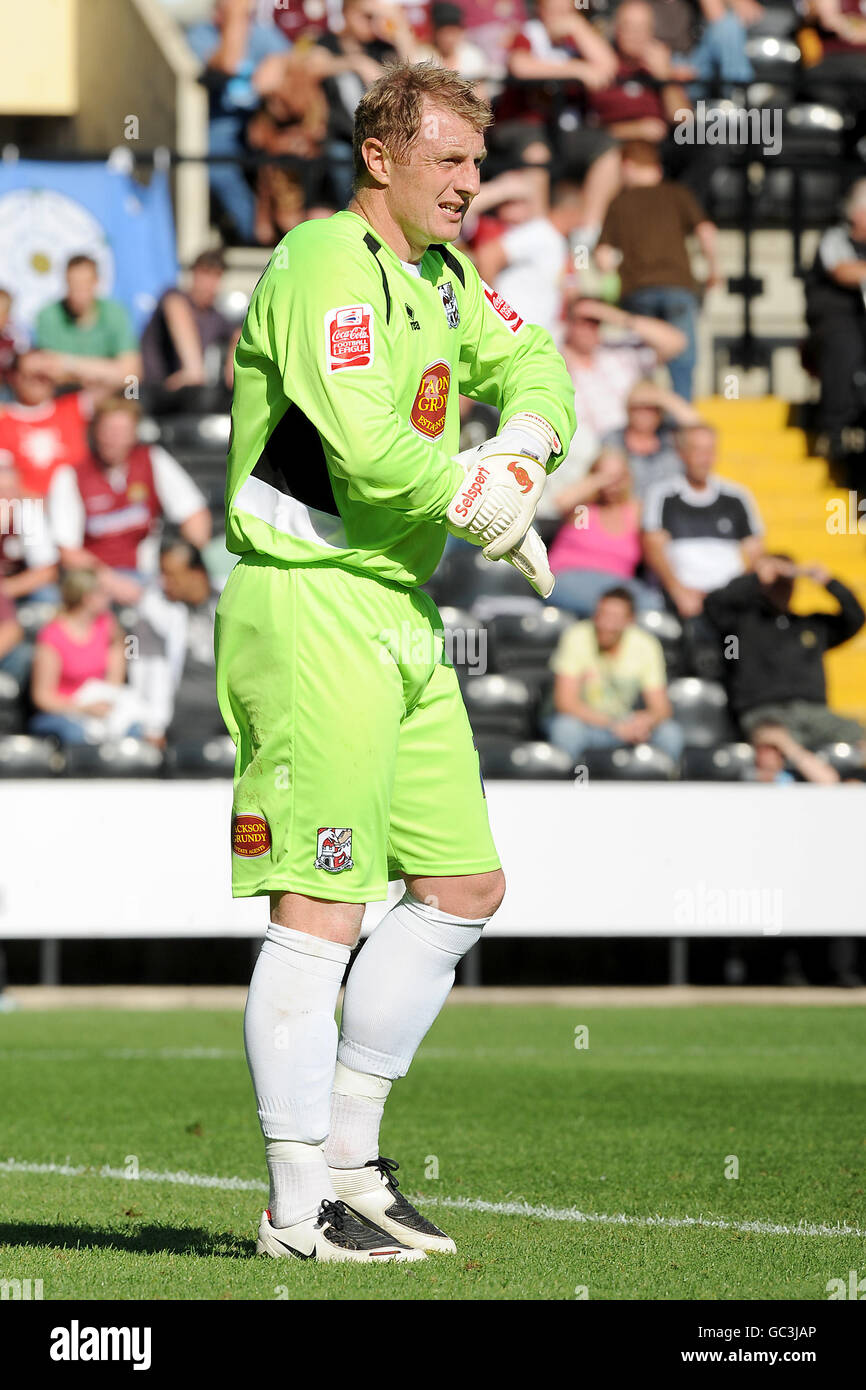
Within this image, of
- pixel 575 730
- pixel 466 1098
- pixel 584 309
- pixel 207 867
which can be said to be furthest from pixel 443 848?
pixel 584 309

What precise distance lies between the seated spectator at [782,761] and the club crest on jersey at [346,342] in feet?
24.6

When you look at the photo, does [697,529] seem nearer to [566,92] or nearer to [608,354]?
[608,354]

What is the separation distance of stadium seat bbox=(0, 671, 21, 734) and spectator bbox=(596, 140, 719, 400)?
553cm

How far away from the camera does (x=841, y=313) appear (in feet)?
48.3

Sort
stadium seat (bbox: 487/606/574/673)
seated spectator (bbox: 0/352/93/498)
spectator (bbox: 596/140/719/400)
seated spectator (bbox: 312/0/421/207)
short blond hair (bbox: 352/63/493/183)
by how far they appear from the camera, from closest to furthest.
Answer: short blond hair (bbox: 352/63/493/183), stadium seat (bbox: 487/606/574/673), seated spectator (bbox: 0/352/93/498), spectator (bbox: 596/140/719/400), seated spectator (bbox: 312/0/421/207)

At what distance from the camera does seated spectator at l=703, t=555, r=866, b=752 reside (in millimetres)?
12008

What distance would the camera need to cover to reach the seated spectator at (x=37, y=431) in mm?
13445

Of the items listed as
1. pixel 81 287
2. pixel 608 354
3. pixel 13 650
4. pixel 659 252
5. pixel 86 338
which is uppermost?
pixel 659 252

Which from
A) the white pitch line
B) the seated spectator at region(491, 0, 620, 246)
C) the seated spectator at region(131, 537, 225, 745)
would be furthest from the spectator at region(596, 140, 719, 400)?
the white pitch line

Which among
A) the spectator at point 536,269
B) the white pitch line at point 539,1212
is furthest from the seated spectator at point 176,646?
the white pitch line at point 539,1212

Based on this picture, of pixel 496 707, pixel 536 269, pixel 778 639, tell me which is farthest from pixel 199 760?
pixel 536 269

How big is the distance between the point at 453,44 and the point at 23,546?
5.37 metres

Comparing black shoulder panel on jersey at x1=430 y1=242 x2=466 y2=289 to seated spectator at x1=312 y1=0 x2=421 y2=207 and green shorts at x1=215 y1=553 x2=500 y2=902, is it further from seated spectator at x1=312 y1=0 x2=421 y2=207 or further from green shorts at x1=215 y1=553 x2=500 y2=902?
seated spectator at x1=312 y1=0 x2=421 y2=207

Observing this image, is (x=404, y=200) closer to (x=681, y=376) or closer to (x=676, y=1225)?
(x=676, y=1225)
